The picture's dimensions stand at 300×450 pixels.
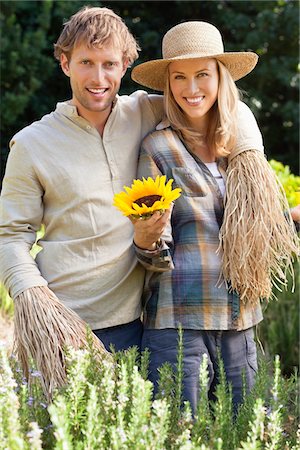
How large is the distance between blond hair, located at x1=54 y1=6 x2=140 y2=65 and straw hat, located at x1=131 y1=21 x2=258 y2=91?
0.41ft

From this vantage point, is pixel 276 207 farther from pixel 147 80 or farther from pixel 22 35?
pixel 22 35

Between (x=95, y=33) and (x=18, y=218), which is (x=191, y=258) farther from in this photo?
(x=95, y=33)

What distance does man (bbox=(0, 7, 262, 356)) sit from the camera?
2521 mm

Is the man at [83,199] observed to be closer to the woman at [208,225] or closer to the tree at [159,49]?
the woman at [208,225]

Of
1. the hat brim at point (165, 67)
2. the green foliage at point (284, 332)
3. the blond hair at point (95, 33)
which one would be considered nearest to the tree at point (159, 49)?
the green foliage at point (284, 332)

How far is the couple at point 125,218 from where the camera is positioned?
2523 mm

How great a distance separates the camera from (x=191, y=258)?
2.53 metres

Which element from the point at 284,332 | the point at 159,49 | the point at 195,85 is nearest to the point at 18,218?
the point at 195,85

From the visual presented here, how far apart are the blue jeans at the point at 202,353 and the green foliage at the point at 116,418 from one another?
0.42 m

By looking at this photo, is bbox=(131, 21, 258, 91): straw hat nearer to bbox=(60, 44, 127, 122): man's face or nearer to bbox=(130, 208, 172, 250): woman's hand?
bbox=(60, 44, 127, 122): man's face

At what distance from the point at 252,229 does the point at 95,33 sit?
855 millimetres

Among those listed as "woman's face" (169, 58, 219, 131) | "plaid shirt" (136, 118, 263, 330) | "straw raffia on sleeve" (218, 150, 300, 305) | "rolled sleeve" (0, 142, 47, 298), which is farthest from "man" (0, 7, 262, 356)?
"straw raffia on sleeve" (218, 150, 300, 305)

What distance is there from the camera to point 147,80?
281 cm

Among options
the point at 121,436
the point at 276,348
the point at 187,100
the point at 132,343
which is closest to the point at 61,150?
the point at 187,100
